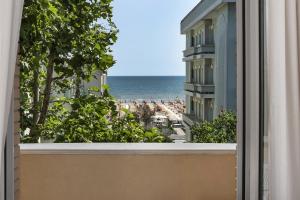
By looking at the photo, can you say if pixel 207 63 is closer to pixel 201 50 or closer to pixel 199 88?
pixel 201 50

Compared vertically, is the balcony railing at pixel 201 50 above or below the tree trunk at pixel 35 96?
above

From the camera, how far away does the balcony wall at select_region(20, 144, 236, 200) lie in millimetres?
3293

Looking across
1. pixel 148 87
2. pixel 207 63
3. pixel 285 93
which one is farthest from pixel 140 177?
pixel 285 93

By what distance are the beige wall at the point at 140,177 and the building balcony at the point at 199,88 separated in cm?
93

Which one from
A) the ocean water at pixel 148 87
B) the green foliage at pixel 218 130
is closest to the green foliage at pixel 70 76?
the ocean water at pixel 148 87

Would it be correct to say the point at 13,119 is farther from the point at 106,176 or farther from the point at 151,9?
the point at 151,9

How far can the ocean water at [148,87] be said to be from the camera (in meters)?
4.15

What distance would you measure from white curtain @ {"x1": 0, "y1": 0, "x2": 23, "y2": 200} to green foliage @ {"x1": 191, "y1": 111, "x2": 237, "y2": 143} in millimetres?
2693

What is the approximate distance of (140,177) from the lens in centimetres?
330

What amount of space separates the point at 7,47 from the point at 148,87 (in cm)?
276

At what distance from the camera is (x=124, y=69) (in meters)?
4.20

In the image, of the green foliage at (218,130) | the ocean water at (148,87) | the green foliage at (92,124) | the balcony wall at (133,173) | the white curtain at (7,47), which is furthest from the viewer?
the ocean water at (148,87)

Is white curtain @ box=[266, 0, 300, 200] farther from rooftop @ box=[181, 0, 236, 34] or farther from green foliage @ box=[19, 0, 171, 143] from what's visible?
rooftop @ box=[181, 0, 236, 34]

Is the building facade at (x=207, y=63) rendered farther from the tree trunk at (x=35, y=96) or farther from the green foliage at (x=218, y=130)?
the tree trunk at (x=35, y=96)
